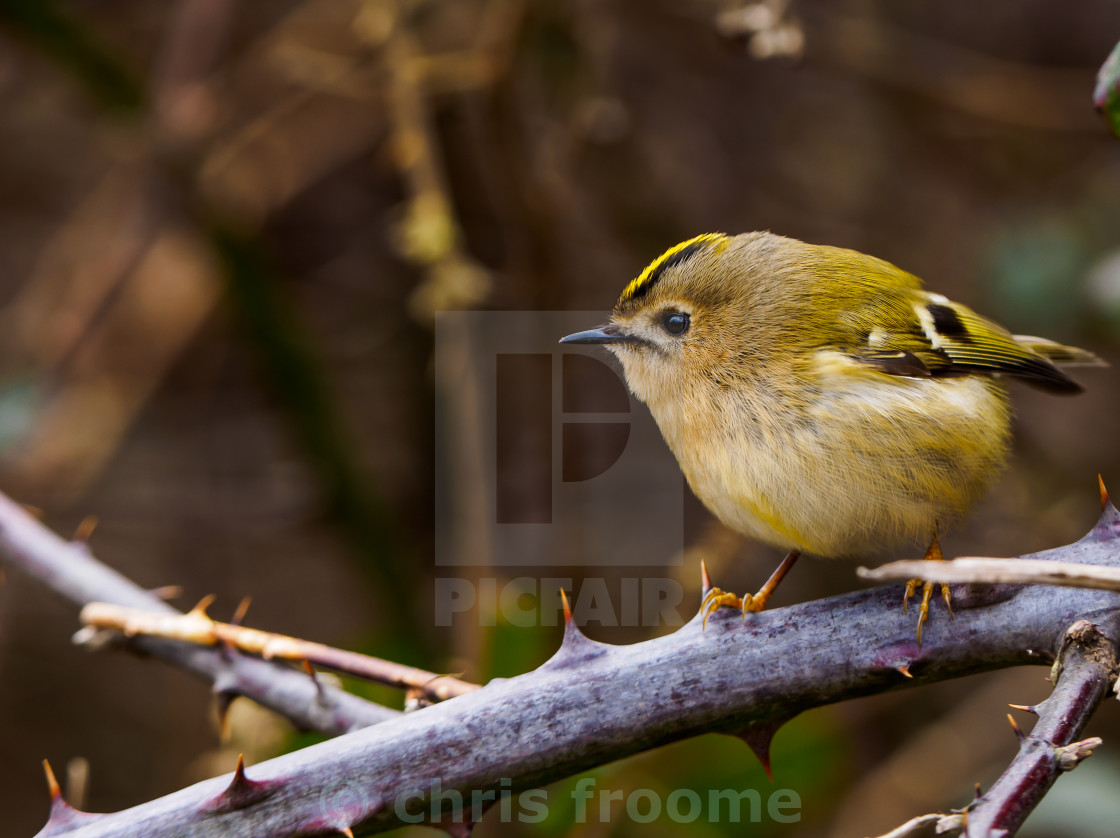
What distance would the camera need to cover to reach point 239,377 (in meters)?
4.56

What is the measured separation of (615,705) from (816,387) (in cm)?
66

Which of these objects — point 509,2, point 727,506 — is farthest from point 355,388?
point 727,506

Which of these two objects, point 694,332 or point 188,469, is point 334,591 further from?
point 694,332

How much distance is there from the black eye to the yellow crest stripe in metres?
0.07

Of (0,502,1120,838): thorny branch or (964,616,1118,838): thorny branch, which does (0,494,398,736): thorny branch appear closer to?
(0,502,1120,838): thorny branch

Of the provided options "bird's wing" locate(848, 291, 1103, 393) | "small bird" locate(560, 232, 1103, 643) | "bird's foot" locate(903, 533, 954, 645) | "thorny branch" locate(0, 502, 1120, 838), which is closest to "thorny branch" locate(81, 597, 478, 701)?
"thorny branch" locate(0, 502, 1120, 838)

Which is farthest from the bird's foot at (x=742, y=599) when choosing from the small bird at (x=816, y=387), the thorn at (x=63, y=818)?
the thorn at (x=63, y=818)

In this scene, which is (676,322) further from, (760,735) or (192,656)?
(192,656)

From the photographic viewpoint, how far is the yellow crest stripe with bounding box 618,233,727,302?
188cm

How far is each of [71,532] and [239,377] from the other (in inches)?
41.1

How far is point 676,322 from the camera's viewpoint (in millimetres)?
1882

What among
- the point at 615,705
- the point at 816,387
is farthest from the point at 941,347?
the point at 615,705

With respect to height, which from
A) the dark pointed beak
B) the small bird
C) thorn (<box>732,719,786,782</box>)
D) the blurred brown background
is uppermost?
the blurred brown background

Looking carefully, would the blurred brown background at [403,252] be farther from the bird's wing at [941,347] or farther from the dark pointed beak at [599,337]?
the dark pointed beak at [599,337]
